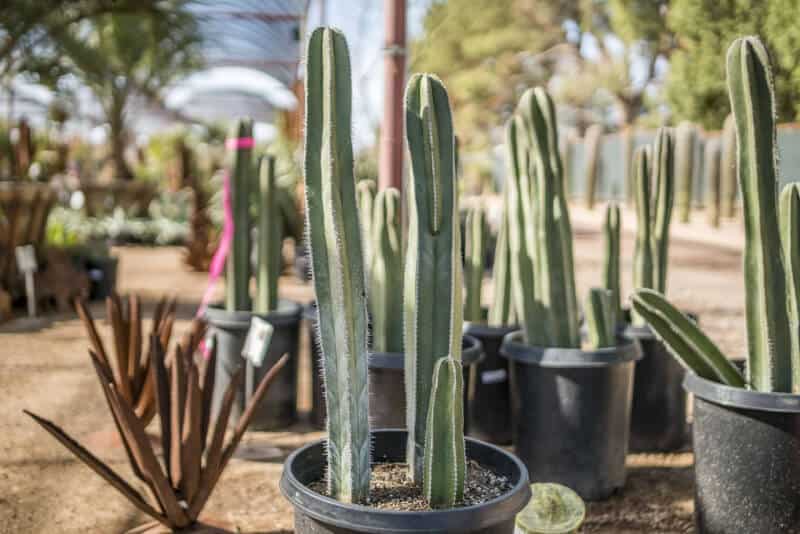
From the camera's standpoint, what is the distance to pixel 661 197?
3336mm

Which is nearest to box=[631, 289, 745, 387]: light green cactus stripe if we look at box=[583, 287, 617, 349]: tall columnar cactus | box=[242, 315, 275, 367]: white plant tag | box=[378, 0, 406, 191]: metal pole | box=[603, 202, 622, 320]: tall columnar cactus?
box=[583, 287, 617, 349]: tall columnar cactus

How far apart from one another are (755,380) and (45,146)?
11.9 m

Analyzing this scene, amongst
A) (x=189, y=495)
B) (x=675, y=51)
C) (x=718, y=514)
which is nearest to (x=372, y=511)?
(x=189, y=495)

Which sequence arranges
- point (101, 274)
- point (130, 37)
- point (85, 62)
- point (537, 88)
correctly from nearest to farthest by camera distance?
point (537, 88) → point (101, 274) → point (85, 62) → point (130, 37)

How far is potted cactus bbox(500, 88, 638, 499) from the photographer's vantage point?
8.84 ft

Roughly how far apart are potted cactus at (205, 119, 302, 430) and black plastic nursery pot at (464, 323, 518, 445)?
792mm

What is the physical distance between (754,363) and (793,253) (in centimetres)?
33

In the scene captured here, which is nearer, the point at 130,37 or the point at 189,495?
the point at 189,495

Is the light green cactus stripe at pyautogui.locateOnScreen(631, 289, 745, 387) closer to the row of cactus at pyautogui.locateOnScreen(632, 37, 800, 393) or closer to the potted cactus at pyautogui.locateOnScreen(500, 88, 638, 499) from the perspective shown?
the row of cactus at pyautogui.locateOnScreen(632, 37, 800, 393)

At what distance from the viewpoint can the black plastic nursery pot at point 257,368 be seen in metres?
3.43

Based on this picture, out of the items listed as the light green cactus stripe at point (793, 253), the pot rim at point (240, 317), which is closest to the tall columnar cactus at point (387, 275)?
the pot rim at point (240, 317)

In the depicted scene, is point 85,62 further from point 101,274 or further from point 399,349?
point 399,349

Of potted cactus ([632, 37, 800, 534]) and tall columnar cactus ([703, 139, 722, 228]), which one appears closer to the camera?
potted cactus ([632, 37, 800, 534])

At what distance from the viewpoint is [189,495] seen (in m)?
2.23
